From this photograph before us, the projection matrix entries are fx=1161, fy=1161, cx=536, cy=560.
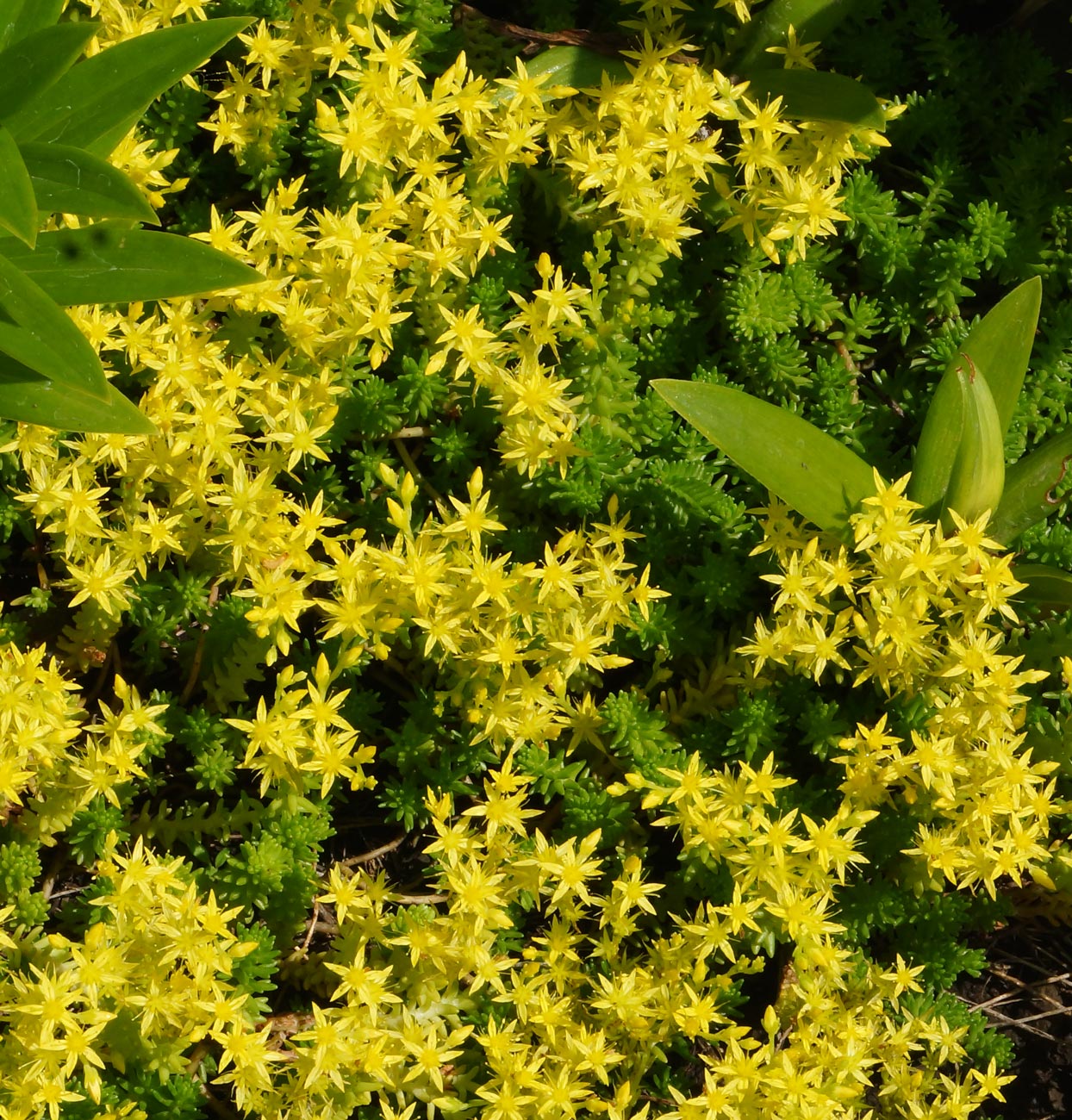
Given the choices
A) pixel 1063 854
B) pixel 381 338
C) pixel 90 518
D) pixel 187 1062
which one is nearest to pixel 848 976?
pixel 1063 854

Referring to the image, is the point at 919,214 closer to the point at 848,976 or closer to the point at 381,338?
the point at 381,338

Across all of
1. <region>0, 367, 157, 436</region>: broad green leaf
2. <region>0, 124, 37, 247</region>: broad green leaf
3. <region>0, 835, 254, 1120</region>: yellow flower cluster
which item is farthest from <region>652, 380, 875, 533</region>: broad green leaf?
<region>0, 835, 254, 1120</region>: yellow flower cluster

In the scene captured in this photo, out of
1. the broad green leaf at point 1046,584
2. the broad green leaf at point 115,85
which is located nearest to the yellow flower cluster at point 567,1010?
the broad green leaf at point 1046,584

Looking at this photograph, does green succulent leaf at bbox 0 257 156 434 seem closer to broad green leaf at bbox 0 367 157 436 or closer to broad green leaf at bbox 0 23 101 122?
broad green leaf at bbox 0 367 157 436

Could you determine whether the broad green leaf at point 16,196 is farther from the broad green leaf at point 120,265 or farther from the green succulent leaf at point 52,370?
the broad green leaf at point 120,265

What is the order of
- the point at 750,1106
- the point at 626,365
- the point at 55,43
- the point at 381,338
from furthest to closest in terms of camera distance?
1. the point at 626,365
2. the point at 381,338
3. the point at 750,1106
4. the point at 55,43

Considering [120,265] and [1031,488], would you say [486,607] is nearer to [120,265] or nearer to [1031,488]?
[120,265]

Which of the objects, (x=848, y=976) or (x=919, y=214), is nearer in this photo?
(x=848, y=976)
